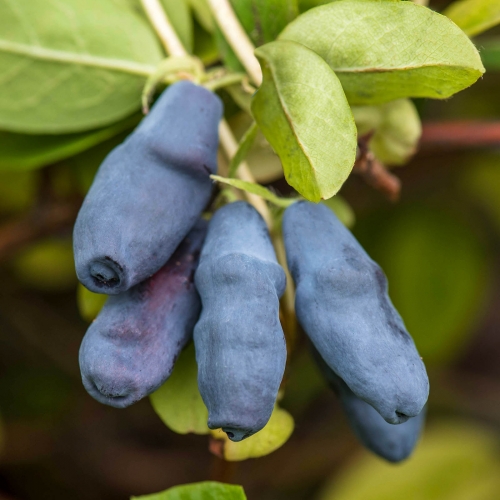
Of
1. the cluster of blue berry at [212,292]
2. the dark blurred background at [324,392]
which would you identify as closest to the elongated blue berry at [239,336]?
the cluster of blue berry at [212,292]

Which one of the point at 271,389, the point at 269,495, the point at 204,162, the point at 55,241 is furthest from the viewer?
the point at 269,495

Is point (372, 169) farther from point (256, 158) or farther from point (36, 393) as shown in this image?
point (36, 393)

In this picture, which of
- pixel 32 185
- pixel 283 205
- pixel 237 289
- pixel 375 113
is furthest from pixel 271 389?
pixel 32 185

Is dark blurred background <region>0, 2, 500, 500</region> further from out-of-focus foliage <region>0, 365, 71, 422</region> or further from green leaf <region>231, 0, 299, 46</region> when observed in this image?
green leaf <region>231, 0, 299, 46</region>

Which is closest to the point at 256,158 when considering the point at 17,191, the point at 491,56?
the point at 491,56

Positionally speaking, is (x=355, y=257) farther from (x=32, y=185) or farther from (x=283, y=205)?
(x=32, y=185)

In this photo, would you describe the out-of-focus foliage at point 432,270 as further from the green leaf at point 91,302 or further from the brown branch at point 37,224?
the green leaf at point 91,302
